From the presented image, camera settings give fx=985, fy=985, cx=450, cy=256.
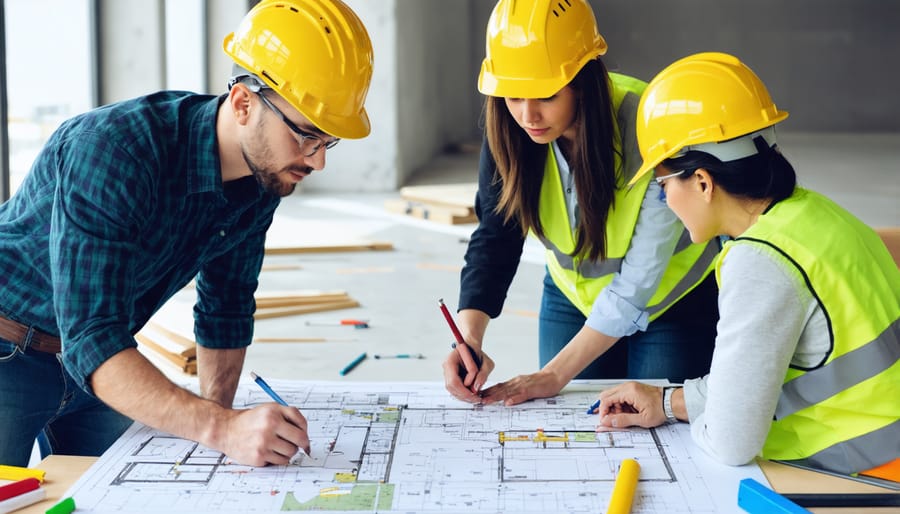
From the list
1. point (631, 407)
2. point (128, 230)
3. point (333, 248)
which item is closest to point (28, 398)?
point (128, 230)

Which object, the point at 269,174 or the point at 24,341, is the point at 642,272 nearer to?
the point at 269,174

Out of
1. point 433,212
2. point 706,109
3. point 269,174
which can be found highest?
point 706,109

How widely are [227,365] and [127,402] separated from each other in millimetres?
587

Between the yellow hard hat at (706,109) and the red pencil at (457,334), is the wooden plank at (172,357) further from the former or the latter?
the yellow hard hat at (706,109)

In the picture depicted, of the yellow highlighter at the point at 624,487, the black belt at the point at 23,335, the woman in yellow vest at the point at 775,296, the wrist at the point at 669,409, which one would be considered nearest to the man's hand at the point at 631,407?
the wrist at the point at 669,409

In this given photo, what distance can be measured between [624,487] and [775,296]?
0.49 meters

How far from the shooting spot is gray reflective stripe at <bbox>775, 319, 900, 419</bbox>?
6.60 feet

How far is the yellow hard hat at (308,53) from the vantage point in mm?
2281

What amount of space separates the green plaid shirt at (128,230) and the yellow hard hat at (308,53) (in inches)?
8.8

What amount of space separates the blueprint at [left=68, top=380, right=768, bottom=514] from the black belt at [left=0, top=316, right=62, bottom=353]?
1.17ft

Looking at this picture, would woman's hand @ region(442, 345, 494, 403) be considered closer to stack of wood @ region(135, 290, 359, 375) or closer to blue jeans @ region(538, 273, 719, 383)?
Answer: blue jeans @ region(538, 273, 719, 383)

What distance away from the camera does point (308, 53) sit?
7.48 ft

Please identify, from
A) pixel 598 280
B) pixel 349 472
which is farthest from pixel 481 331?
pixel 349 472

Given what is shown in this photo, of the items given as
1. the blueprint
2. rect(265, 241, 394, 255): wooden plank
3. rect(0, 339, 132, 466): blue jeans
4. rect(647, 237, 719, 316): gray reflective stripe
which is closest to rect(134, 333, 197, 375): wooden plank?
rect(0, 339, 132, 466): blue jeans
